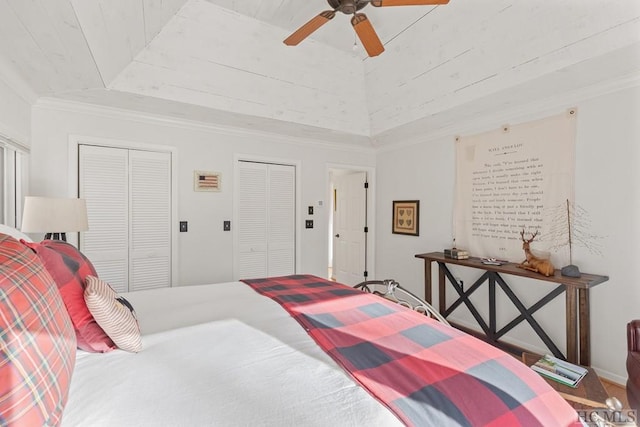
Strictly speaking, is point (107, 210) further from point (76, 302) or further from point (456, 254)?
point (456, 254)

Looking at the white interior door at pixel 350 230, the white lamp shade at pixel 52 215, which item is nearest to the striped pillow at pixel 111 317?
the white lamp shade at pixel 52 215

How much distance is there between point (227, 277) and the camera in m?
3.70

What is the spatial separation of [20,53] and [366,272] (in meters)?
4.35

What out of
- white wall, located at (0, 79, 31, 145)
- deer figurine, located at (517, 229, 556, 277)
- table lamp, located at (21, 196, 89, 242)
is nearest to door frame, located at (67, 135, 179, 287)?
white wall, located at (0, 79, 31, 145)

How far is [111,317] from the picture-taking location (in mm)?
1111

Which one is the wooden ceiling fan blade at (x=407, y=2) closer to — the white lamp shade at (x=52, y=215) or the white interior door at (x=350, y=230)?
the white lamp shade at (x=52, y=215)

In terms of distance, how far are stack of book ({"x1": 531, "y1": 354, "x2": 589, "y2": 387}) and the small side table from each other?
0.08 ft

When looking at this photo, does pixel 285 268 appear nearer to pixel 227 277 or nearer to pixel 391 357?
pixel 227 277

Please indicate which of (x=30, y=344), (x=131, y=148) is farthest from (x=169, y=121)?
(x=30, y=344)

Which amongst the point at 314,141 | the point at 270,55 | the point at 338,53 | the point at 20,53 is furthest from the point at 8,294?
the point at 314,141

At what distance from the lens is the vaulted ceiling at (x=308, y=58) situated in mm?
1963

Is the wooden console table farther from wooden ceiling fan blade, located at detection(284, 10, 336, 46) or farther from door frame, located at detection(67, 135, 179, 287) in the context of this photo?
door frame, located at detection(67, 135, 179, 287)

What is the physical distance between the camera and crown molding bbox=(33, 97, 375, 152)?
2.86 metres

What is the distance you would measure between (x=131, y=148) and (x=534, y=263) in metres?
3.96
